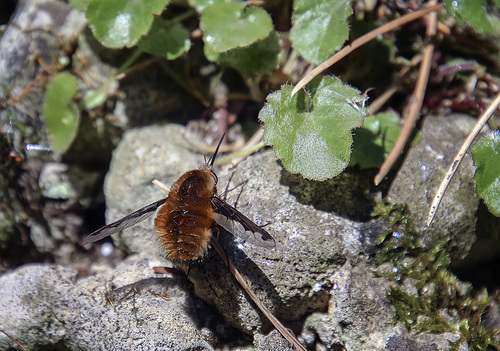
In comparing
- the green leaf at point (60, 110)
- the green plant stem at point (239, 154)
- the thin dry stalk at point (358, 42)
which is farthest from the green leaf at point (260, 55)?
the green leaf at point (60, 110)

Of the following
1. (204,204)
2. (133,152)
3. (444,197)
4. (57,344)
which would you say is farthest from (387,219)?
(57,344)

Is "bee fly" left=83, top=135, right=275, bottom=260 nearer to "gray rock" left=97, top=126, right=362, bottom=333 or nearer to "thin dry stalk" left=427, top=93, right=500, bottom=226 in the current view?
"gray rock" left=97, top=126, right=362, bottom=333

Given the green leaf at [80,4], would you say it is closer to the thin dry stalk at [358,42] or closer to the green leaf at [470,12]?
the thin dry stalk at [358,42]

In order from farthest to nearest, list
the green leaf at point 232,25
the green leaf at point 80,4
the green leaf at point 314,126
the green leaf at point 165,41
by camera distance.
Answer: the green leaf at point 80,4 < the green leaf at point 165,41 < the green leaf at point 232,25 < the green leaf at point 314,126

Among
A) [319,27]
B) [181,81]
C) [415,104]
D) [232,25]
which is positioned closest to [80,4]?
[181,81]

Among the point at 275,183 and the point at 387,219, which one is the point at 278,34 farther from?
the point at 387,219
